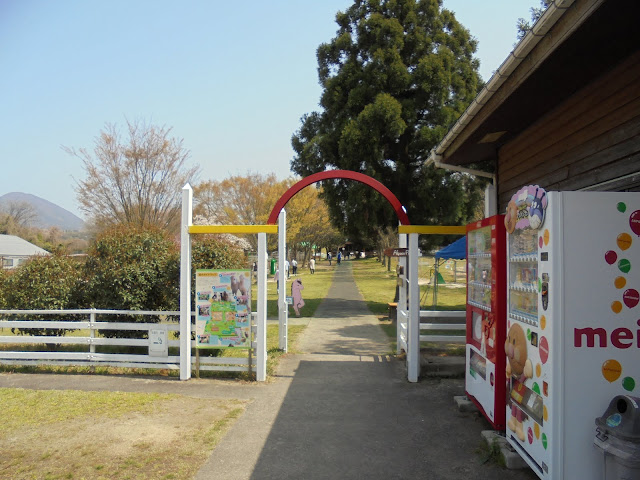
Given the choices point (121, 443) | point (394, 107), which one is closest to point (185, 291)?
point (121, 443)

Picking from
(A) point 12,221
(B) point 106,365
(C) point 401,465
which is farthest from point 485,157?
(A) point 12,221

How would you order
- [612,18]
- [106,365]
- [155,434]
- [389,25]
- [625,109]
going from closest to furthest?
1. [612,18]
2. [625,109]
3. [155,434]
4. [106,365]
5. [389,25]

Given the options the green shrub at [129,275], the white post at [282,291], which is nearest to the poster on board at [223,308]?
the green shrub at [129,275]

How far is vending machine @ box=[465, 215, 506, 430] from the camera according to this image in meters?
4.93

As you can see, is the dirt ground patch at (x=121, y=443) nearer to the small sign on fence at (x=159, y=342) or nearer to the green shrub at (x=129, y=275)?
the small sign on fence at (x=159, y=342)

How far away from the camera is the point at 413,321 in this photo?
8.04 m

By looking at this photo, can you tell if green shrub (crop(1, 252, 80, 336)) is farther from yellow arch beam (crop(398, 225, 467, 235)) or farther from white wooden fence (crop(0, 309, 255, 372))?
yellow arch beam (crop(398, 225, 467, 235))

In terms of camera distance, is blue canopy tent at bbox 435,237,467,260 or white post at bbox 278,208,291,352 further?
blue canopy tent at bbox 435,237,467,260

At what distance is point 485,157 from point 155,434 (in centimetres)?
742

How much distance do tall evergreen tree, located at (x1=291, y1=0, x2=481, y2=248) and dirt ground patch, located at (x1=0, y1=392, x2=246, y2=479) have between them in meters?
11.1

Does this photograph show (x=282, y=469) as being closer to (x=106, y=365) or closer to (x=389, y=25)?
(x=106, y=365)

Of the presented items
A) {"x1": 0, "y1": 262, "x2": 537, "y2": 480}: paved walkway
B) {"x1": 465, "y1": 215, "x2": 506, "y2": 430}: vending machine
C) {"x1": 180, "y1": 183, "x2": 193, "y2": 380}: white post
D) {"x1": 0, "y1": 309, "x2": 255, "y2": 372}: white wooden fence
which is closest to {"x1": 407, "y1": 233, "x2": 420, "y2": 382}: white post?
{"x1": 0, "y1": 262, "x2": 537, "y2": 480}: paved walkway

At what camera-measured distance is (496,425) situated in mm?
5039

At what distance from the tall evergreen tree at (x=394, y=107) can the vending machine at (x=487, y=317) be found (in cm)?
1008
